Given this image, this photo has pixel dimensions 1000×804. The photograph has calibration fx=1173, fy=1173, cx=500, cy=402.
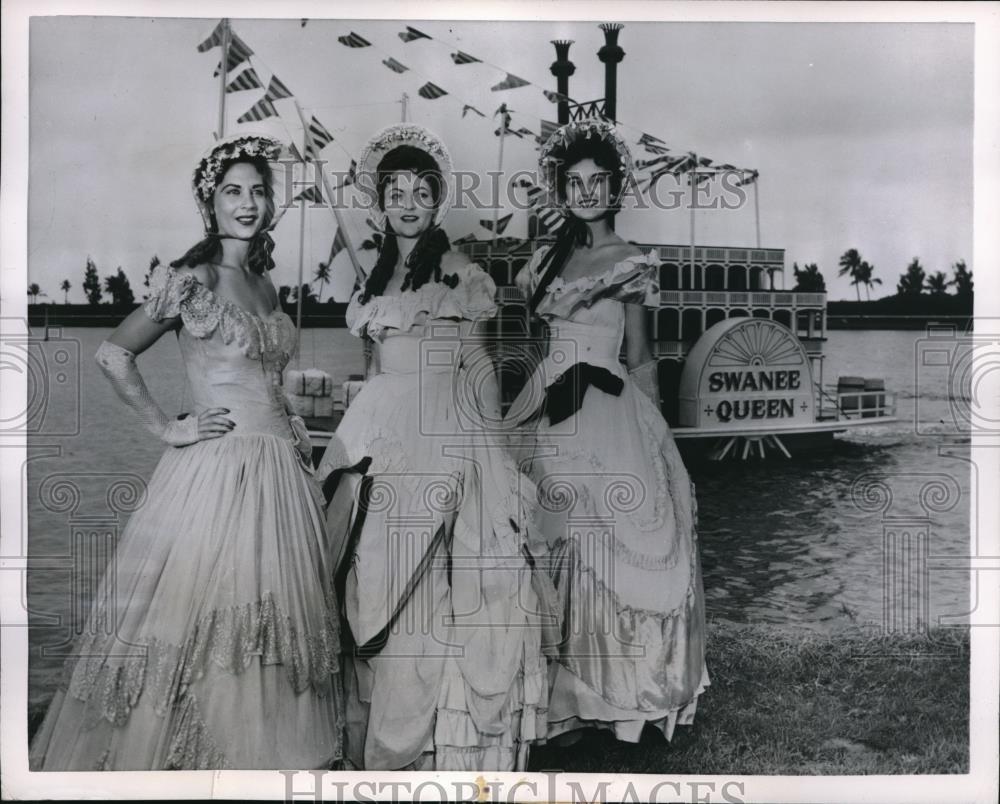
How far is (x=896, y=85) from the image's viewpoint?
13.8 ft

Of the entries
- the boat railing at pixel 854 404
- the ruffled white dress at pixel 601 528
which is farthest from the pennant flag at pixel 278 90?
the boat railing at pixel 854 404

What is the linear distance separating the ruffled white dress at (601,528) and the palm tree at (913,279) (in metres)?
0.98

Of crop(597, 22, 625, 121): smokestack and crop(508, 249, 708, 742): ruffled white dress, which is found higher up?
crop(597, 22, 625, 121): smokestack

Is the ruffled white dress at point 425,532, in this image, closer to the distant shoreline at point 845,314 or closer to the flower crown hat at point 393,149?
the distant shoreline at point 845,314

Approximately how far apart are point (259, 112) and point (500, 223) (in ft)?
3.05

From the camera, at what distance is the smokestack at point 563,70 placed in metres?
4.12

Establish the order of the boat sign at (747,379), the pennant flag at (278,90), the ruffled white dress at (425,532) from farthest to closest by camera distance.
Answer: the boat sign at (747,379), the pennant flag at (278,90), the ruffled white dress at (425,532)

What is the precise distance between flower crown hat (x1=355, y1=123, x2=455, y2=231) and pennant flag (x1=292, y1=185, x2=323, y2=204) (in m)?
0.14

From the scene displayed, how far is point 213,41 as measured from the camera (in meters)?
4.11

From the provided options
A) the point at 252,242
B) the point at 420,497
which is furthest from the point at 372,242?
the point at 420,497

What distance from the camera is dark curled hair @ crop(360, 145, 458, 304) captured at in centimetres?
404

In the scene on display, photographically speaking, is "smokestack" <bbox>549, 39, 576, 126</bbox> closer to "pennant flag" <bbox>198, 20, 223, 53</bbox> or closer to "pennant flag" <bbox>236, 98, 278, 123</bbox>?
"pennant flag" <bbox>236, 98, 278, 123</bbox>

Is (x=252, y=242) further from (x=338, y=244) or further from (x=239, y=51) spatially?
(x=239, y=51)

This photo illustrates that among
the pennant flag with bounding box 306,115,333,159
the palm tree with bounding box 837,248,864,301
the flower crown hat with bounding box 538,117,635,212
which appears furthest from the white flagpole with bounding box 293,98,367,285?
the palm tree with bounding box 837,248,864,301
